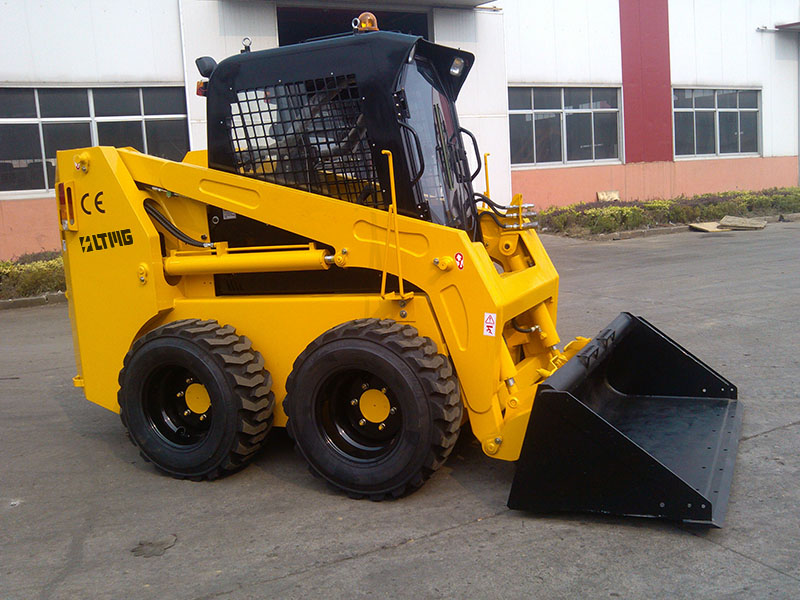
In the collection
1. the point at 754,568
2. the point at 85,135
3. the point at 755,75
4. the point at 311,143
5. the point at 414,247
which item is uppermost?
the point at 755,75

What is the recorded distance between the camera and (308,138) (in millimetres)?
4914

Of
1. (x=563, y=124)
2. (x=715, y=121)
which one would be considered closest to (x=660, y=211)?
(x=563, y=124)

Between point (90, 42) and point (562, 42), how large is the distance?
12.0 meters

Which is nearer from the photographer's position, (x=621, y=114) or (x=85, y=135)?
(x=85, y=135)

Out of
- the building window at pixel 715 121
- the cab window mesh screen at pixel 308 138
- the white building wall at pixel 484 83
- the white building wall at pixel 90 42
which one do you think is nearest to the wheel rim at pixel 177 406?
the cab window mesh screen at pixel 308 138

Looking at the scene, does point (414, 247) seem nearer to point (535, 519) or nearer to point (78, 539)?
point (535, 519)

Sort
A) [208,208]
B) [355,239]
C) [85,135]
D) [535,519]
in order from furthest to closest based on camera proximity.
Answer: [85,135]
[208,208]
[355,239]
[535,519]

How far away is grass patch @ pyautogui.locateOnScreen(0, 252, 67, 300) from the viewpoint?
1312 cm

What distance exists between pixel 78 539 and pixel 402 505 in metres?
1.71

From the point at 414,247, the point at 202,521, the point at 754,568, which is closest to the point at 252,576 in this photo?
the point at 202,521

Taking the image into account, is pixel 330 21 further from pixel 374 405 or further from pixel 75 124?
pixel 374 405

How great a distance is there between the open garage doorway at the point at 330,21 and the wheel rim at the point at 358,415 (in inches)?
594

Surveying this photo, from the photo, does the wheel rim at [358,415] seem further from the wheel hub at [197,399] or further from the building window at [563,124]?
the building window at [563,124]

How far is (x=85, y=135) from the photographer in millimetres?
16141
